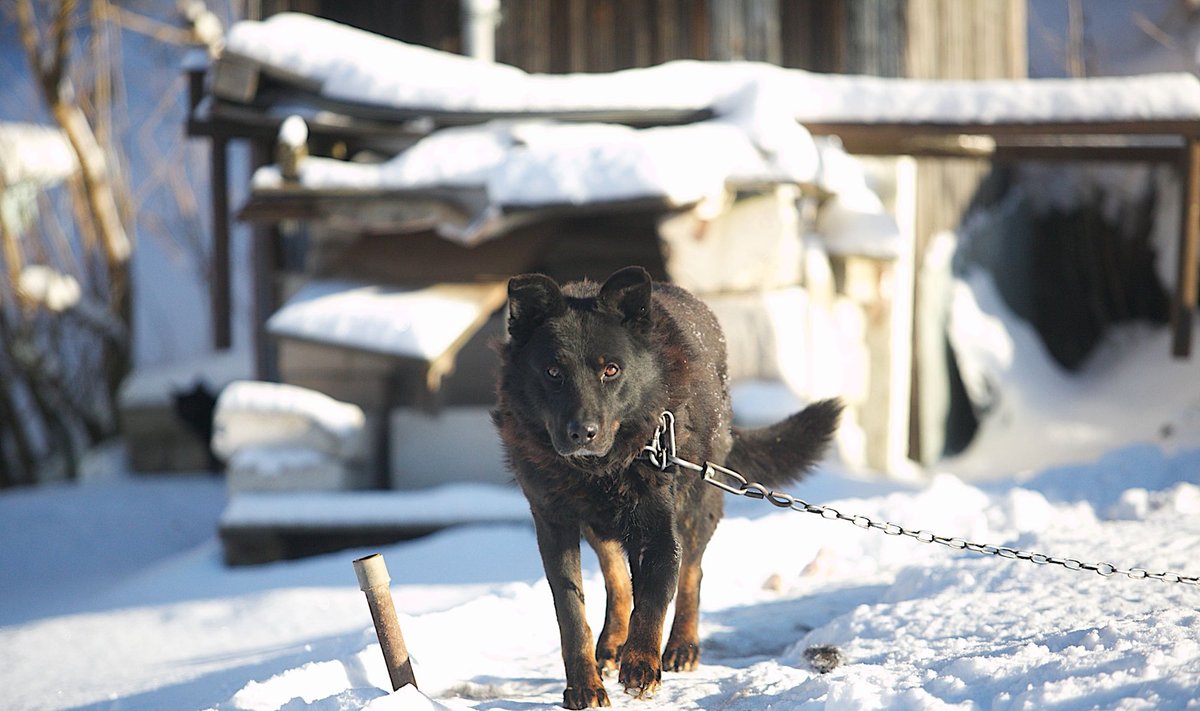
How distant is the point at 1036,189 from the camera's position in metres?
13.1

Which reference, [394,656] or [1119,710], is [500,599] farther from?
[1119,710]

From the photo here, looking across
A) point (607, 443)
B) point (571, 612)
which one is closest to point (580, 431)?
point (607, 443)

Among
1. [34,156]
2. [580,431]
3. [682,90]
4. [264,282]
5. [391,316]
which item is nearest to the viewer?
[580,431]

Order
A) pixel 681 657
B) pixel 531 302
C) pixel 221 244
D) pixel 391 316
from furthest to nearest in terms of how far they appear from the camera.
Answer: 1. pixel 221 244
2. pixel 391 316
3. pixel 681 657
4. pixel 531 302

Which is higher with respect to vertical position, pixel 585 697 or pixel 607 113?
pixel 607 113

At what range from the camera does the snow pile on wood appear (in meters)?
6.80

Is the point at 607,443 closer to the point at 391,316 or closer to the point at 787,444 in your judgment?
the point at 787,444

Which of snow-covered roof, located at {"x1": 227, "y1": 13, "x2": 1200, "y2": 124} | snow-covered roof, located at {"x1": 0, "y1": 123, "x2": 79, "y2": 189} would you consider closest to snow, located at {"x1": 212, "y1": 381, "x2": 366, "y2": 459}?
snow-covered roof, located at {"x1": 227, "y1": 13, "x2": 1200, "y2": 124}

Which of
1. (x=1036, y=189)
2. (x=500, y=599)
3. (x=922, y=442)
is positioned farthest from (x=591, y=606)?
(x=1036, y=189)

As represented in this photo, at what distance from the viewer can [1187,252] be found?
7.40m

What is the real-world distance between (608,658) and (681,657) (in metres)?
0.24

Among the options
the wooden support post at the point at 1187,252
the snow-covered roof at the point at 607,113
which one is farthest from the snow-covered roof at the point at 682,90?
the wooden support post at the point at 1187,252

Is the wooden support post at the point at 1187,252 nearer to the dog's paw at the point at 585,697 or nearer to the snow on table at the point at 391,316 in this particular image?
the snow on table at the point at 391,316

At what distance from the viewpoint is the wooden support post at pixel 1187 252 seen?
7352mm
